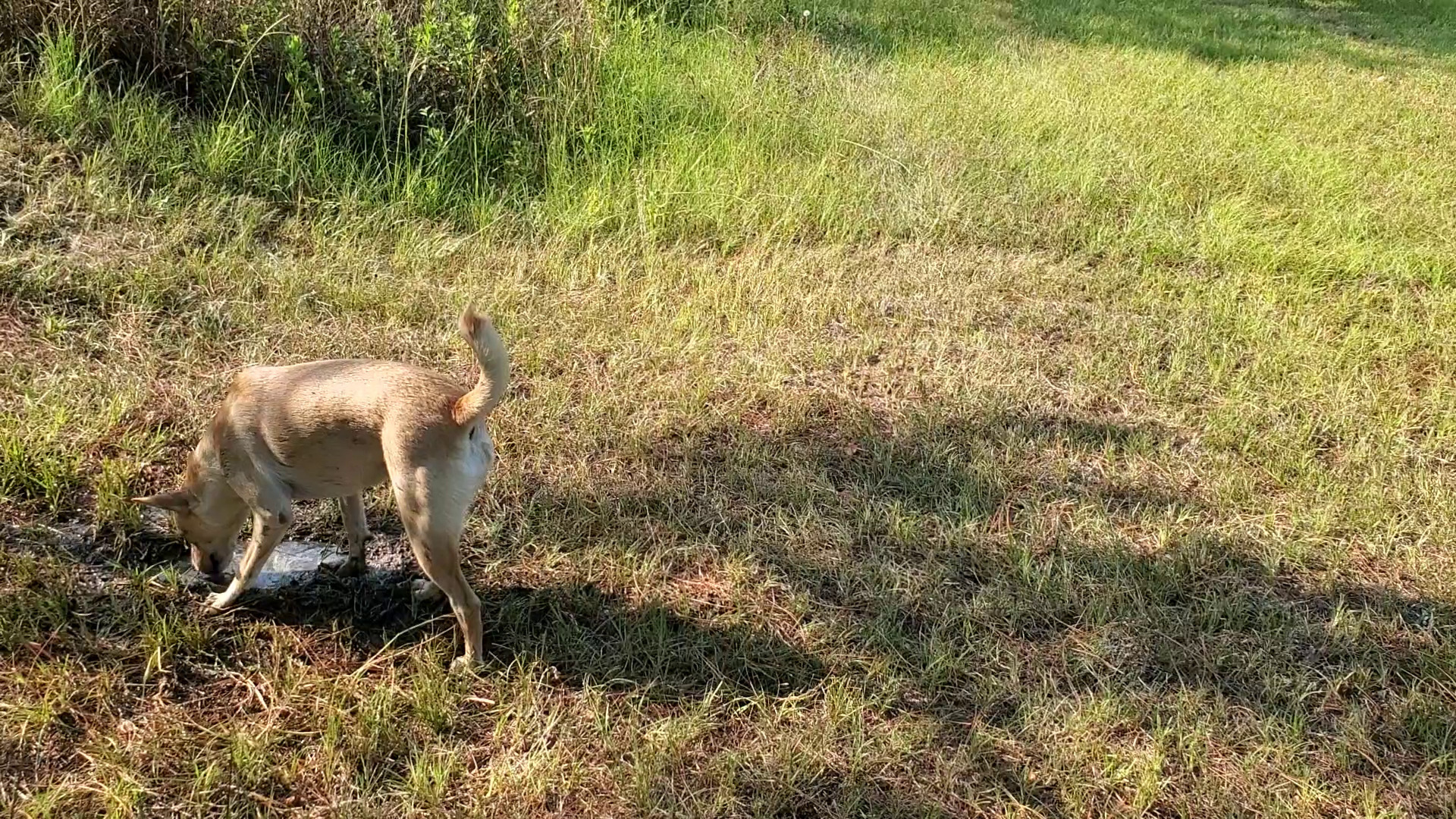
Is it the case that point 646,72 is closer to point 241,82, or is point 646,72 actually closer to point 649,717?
point 241,82

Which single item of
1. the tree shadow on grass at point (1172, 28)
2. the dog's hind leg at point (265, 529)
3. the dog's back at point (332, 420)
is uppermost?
the tree shadow on grass at point (1172, 28)

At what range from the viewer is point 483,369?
214cm

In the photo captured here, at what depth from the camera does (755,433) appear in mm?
3549

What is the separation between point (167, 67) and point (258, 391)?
3.01m

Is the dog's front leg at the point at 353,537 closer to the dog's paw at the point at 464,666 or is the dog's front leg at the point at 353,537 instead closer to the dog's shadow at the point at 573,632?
the dog's shadow at the point at 573,632

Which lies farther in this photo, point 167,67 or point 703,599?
point 167,67

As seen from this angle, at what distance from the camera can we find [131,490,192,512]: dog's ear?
8.23 feet

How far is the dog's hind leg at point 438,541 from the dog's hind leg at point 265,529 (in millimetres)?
370

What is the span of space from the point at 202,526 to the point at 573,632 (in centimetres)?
100

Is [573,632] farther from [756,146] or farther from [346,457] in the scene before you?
[756,146]

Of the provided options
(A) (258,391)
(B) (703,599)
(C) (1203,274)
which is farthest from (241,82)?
(C) (1203,274)

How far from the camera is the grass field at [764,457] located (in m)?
2.35

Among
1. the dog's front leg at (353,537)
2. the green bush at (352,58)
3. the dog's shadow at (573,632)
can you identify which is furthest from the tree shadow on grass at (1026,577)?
the green bush at (352,58)

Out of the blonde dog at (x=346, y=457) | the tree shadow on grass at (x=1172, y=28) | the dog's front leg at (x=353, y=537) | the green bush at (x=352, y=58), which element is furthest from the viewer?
the tree shadow on grass at (x=1172, y=28)
